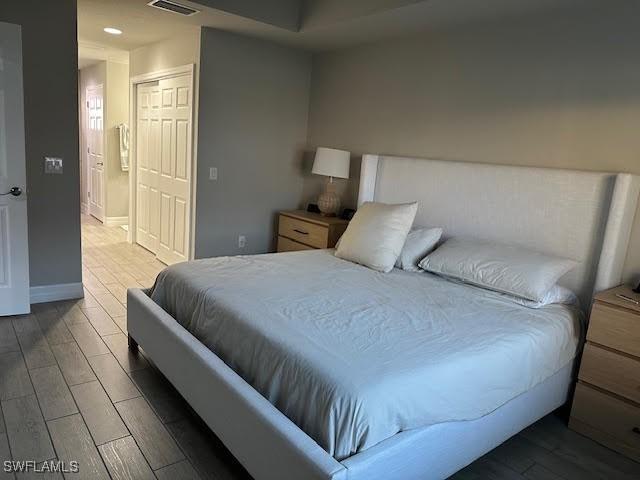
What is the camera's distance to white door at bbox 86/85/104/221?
6828 mm

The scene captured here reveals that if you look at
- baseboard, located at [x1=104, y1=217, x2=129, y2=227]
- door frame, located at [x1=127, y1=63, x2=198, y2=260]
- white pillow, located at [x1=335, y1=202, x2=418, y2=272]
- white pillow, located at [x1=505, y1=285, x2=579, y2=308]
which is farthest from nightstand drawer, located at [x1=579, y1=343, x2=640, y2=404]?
baseboard, located at [x1=104, y1=217, x2=129, y2=227]

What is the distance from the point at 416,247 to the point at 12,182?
2783 mm

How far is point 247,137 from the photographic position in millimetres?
4461

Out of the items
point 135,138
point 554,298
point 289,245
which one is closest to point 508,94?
point 554,298

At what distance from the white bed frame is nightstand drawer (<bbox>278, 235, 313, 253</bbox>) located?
75 centimetres

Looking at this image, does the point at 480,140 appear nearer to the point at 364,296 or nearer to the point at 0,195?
the point at 364,296

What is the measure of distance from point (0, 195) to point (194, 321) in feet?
6.09

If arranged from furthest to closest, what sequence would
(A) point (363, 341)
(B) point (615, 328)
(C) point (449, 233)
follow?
(C) point (449, 233) → (B) point (615, 328) → (A) point (363, 341)

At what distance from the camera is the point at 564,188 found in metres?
2.76

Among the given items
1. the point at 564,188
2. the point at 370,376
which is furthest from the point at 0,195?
the point at 564,188

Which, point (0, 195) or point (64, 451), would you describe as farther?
point (0, 195)
